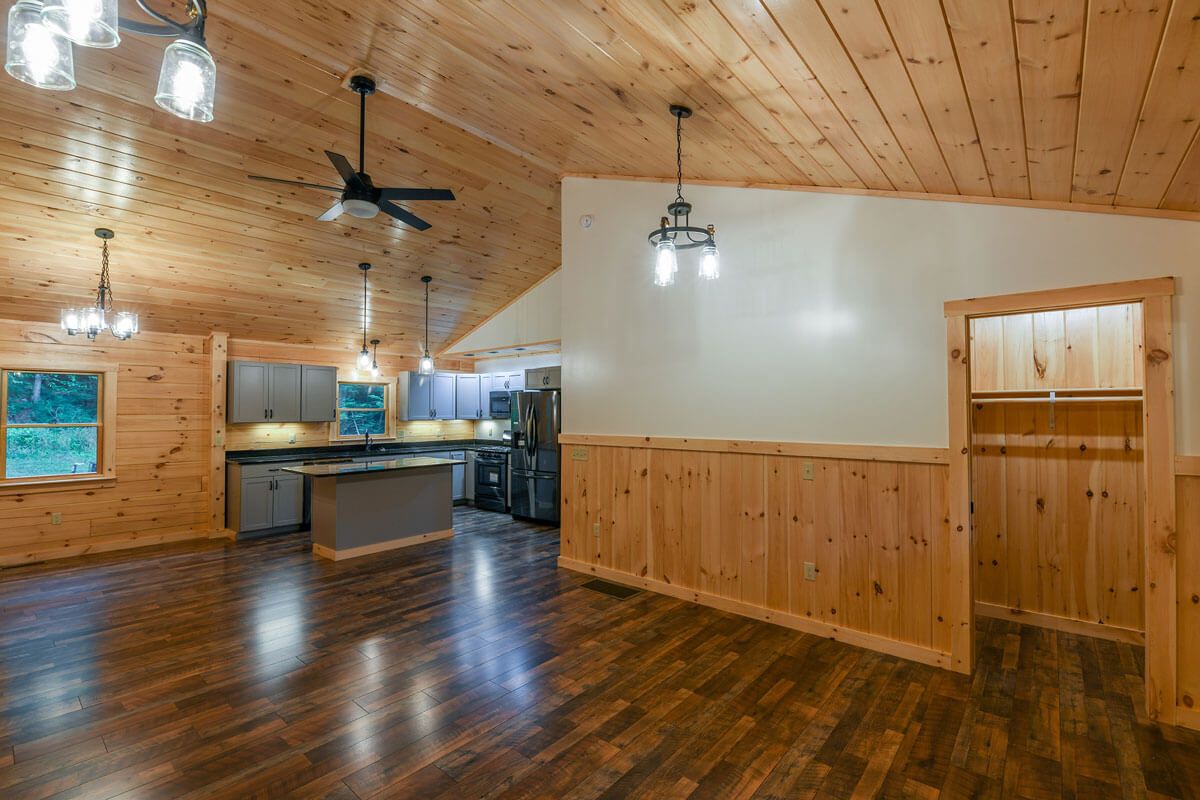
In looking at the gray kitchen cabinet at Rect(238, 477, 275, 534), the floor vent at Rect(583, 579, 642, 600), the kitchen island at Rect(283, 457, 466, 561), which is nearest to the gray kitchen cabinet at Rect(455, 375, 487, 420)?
the kitchen island at Rect(283, 457, 466, 561)

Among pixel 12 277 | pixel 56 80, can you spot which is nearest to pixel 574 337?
pixel 56 80

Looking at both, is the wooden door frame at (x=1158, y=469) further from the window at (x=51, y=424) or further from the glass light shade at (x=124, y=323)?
the window at (x=51, y=424)

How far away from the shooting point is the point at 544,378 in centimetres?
720

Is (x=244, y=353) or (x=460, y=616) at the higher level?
(x=244, y=353)

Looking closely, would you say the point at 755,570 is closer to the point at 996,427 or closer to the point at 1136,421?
the point at 996,427

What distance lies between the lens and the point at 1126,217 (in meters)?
2.69

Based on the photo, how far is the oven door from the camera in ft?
27.4

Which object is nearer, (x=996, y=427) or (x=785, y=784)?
(x=785, y=784)

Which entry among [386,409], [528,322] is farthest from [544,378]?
[386,409]

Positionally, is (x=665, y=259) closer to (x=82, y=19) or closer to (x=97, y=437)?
(x=82, y=19)

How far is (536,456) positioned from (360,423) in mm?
2779

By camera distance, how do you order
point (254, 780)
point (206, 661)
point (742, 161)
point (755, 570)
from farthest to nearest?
point (755, 570) < point (742, 161) < point (206, 661) < point (254, 780)

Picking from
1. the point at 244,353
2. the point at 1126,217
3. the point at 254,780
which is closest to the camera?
the point at 254,780

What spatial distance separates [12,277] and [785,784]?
22.2ft
